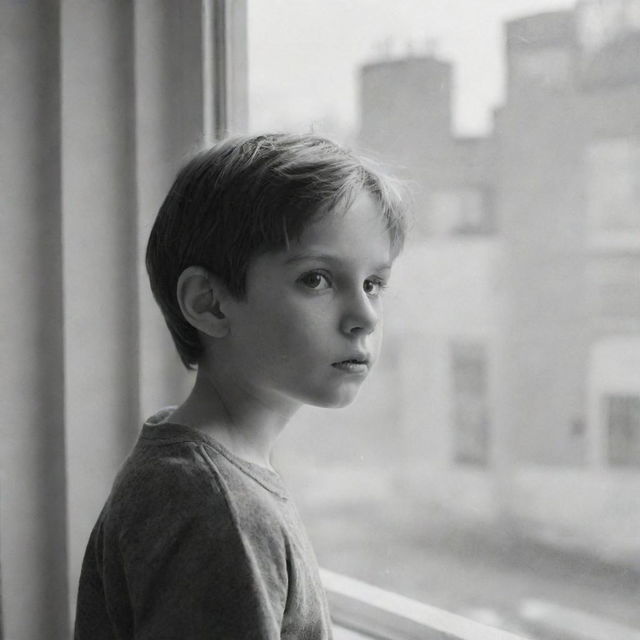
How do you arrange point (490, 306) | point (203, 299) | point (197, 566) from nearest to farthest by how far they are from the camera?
point (197, 566) < point (203, 299) < point (490, 306)

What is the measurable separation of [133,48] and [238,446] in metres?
0.68

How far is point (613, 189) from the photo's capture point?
2.89 ft

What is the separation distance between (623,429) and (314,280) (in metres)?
0.40

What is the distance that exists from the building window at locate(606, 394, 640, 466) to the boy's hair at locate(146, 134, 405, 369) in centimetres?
31

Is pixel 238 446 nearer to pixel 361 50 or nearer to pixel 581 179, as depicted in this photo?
pixel 581 179

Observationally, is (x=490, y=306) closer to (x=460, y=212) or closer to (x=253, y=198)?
(x=460, y=212)

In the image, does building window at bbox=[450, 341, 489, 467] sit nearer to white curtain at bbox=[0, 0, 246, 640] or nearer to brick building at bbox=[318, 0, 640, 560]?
brick building at bbox=[318, 0, 640, 560]

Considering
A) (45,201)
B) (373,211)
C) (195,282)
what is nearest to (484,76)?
(373,211)

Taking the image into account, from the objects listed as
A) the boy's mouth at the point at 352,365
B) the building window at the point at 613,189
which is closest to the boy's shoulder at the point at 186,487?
the boy's mouth at the point at 352,365

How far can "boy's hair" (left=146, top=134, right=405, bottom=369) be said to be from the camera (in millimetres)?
717

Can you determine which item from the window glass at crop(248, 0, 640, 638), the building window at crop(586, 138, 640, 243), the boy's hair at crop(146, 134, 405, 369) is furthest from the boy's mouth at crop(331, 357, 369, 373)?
the building window at crop(586, 138, 640, 243)

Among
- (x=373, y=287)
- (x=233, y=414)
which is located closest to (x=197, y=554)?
(x=233, y=414)

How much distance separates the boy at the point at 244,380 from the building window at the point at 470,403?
0.28 metres

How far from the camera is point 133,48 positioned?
1174 mm
